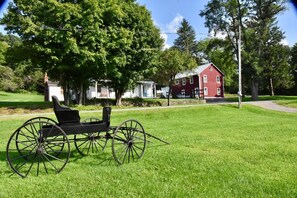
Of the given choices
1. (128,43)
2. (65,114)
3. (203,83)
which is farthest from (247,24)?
(65,114)

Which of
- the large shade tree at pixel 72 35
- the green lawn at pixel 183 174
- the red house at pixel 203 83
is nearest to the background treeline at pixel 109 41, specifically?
the large shade tree at pixel 72 35

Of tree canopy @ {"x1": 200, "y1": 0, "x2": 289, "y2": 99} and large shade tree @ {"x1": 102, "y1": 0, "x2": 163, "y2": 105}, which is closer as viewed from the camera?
large shade tree @ {"x1": 102, "y1": 0, "x2": 163, "y2": 105}

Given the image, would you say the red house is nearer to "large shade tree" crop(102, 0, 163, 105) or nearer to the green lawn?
"large shade tree" crop(102, 0, 163, 105)

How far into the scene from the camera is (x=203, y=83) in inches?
1960

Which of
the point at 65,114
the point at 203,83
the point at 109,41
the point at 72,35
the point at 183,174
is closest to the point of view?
the point at 183,174

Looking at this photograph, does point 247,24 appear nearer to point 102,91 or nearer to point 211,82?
point 211,82

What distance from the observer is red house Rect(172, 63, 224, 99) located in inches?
1947

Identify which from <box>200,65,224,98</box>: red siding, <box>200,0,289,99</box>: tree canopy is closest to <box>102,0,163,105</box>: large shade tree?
<box>200,0,289,99</box>: tree canopy

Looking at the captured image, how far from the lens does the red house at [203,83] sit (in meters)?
49.5

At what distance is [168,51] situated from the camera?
31438 millimetres

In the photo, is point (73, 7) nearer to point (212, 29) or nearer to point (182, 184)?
point (182, 184)

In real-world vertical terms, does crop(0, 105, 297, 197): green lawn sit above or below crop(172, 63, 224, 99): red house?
below

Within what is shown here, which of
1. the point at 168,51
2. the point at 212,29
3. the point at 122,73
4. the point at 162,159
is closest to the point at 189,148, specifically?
the point at 162,159

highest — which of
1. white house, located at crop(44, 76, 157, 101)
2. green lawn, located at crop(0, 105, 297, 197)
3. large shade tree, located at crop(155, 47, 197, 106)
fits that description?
large shade tree, located at crop(155, 47, 197, 106)
